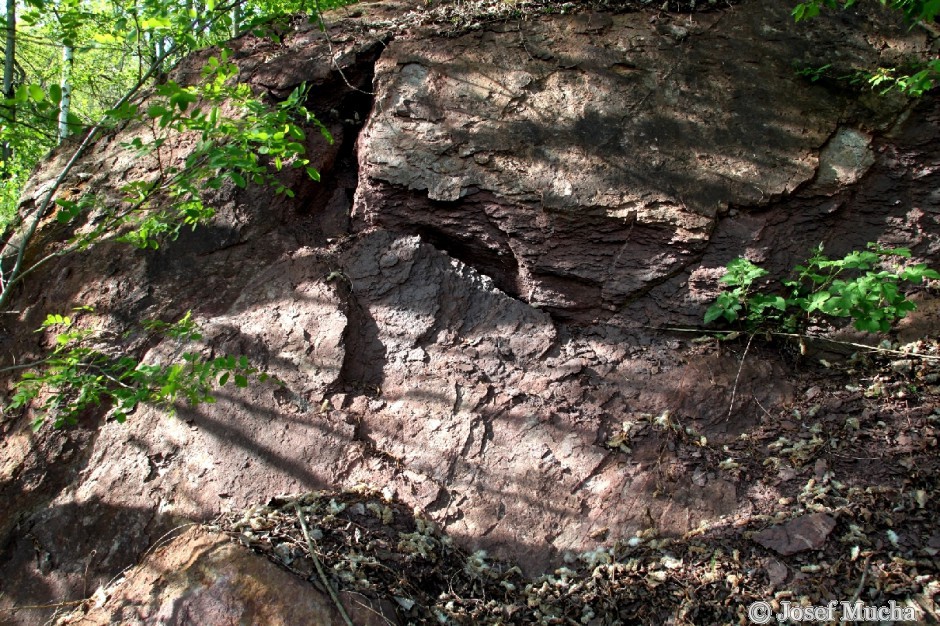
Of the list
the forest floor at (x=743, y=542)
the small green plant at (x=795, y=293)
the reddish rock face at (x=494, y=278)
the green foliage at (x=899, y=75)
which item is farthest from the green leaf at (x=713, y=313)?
the green foliage at (x=899, y=75)

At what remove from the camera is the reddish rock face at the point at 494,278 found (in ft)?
11.1

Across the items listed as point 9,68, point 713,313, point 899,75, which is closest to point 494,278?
point 713,313

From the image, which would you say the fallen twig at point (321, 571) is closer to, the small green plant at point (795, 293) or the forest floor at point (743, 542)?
the forest floor at point (743, 542)

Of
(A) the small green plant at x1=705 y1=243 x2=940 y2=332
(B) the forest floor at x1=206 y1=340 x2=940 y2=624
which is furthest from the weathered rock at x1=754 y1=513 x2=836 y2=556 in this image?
(A) the small green plant at x1=705 y1=243 x2=940 y2=332

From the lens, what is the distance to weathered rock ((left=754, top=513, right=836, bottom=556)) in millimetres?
2869

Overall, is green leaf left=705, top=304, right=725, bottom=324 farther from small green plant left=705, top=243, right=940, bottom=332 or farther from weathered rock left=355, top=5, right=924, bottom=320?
weathered rock left=355, top=5, right=924, bottom=320

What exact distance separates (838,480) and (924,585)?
24.3 inches

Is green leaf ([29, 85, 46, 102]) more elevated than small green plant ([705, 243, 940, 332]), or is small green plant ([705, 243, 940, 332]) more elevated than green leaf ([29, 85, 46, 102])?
small green plant ([705, 243, 940, 332])

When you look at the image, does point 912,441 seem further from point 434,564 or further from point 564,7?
point 564,7

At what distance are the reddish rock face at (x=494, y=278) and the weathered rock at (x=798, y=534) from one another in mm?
236

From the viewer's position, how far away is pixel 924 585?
102 inches

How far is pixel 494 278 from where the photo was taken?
4305mm

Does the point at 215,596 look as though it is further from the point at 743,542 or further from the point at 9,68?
the point at 9,68

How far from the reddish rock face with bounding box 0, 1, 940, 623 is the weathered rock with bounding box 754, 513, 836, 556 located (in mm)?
236
